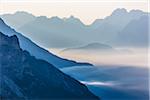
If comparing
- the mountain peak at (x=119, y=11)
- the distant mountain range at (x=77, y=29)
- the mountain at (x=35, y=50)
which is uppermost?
the mountain peak at (x=119, y=11)

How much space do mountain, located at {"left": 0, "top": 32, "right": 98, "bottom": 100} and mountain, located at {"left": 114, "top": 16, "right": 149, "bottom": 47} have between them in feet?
2.36

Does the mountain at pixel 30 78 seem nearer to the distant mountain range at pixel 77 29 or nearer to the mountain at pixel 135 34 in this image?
the distant mountain range at pixel 77 29

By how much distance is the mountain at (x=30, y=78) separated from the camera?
4.62 metres

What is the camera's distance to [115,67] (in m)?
4.70

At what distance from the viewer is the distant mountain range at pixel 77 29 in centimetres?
470

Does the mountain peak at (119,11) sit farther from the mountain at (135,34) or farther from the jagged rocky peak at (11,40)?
the jagged rocky peak at (11,40)

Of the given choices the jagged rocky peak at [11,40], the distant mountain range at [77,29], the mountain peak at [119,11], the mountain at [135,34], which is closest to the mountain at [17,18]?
the distant mountain range at [77,29]

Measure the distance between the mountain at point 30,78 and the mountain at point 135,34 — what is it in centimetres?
72

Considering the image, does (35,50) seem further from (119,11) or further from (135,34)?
(135,34)

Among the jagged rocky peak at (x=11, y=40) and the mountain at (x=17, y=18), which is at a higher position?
the mountain at (x=17, y=18)

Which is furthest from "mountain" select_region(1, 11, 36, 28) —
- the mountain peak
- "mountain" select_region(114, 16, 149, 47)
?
"mountain" select_region(114, 16, 149, 47)

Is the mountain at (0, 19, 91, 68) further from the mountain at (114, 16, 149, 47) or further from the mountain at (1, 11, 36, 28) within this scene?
the mountain at (114, 16, 149, 47)

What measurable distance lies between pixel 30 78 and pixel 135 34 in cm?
132

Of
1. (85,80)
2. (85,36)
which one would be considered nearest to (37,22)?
(85,36)
